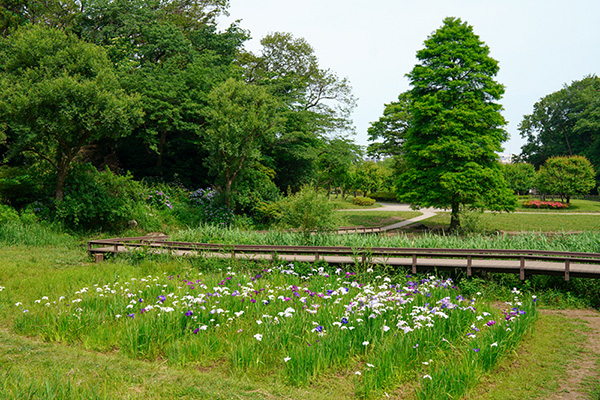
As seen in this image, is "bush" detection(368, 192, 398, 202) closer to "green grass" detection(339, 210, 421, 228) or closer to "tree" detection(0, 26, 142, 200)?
"green grass" detection(339, 210, 421, 228)

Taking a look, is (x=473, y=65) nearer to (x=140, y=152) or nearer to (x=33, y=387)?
(x=140, y=152)

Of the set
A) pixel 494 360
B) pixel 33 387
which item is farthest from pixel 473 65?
pixel 33 387

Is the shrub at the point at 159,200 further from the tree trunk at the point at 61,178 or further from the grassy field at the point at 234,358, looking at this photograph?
the grassy field at the point at 234,358

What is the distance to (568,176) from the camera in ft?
146

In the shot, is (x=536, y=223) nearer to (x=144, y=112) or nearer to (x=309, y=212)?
(x=309, y=212)

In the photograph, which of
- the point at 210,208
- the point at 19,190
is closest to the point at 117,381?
the point at 19,190

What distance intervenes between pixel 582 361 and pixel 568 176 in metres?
45.6

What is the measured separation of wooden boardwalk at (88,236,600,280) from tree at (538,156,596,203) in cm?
3952

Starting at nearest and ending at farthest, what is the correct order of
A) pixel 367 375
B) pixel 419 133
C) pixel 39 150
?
pixel 367 375
pixel 39 150
pixel 419 133

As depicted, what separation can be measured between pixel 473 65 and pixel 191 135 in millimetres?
17811

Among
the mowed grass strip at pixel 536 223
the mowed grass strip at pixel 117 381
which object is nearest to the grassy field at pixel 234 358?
the mowed grass strip at pixel 117 381

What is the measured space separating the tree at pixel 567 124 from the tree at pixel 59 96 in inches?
2415

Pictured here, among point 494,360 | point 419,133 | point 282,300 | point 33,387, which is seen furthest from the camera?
point 419,133

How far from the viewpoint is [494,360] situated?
567 centimetres
